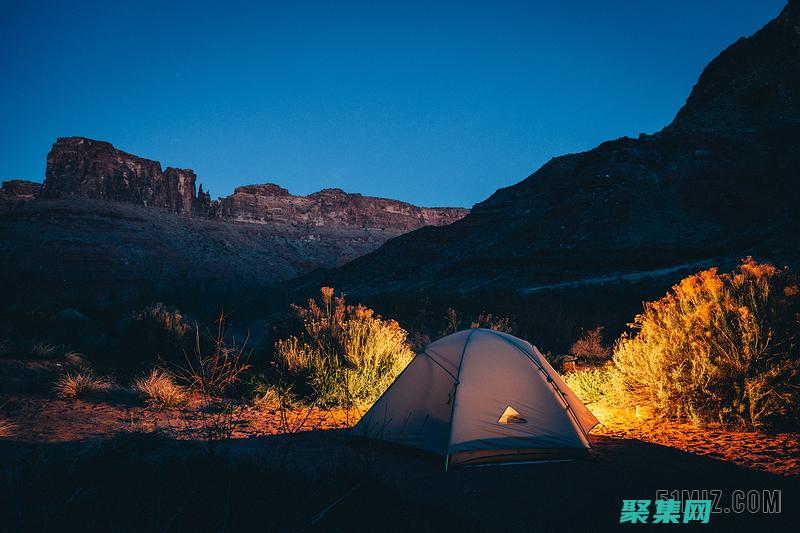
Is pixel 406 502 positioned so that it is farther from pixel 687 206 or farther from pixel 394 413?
pixel 687 206

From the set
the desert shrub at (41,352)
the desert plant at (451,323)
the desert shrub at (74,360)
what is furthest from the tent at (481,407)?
the desert shrub at (41,352)

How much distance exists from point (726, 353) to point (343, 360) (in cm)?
599

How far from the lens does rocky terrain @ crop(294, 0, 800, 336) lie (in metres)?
25.0

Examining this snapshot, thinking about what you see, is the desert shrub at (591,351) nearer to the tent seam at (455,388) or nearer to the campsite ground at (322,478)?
the campsite ground at (322,478)

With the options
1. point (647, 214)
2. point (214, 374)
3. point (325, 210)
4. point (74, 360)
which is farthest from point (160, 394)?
point (325, 210)

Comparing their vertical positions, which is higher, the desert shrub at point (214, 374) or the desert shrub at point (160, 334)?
the desert shrub at point (160, 334)

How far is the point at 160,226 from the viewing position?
6562 centimetres

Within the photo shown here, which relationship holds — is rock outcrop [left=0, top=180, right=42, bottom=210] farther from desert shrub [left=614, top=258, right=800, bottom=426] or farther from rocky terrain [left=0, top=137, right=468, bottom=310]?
desert shrub [left=614, top=258, right=800, bottom=426]

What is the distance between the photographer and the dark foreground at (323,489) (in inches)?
111

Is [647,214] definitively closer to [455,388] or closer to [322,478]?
[455,388]

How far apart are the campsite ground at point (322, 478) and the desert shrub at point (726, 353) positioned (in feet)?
1.23

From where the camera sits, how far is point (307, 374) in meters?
8.45

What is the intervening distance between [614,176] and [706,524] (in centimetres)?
3456

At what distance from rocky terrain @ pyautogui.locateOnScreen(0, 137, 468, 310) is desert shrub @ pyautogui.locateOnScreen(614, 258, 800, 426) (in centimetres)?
1901
